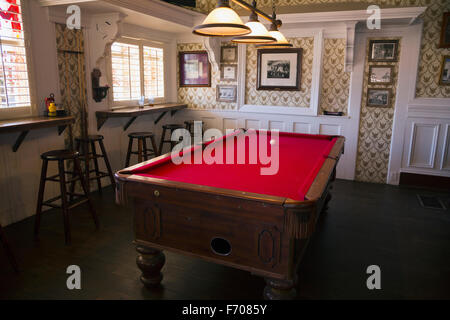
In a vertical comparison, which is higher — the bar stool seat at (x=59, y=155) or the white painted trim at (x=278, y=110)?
the white painted trim at (x=278, y=110)

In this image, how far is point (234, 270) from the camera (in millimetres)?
2738

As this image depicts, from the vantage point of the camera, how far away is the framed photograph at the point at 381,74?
16.2 feet

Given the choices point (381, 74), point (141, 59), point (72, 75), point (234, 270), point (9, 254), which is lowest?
point (234, 270)

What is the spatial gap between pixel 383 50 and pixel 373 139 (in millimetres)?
1317

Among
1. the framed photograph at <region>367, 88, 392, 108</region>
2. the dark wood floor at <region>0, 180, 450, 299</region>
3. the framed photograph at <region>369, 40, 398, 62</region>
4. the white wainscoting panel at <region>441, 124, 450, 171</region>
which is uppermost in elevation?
the framed photograph at <region>369, 40, 398, 62</region>

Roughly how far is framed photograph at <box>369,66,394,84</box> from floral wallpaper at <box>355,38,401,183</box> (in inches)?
1.7

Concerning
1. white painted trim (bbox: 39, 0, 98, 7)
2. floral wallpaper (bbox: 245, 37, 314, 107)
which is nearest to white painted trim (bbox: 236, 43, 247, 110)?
floral wallpaper (bbox: 245, 37, 314, 107)

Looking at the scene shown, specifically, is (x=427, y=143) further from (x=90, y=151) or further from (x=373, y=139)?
(x=90, y=151)

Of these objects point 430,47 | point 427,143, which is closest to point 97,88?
point 430,47

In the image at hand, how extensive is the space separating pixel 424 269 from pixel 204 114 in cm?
428

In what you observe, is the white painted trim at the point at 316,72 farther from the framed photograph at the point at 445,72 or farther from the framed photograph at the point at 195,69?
the framed photograph at the point at 195,69

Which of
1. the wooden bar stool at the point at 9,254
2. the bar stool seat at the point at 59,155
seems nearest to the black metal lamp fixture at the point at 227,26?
the bar stool seat at the point at 59,155

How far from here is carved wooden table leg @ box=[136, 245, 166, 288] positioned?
2414 mm

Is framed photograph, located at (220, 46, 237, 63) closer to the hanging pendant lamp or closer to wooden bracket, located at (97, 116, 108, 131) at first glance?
wooden bracket, located at (97, 116, 108, 131)
